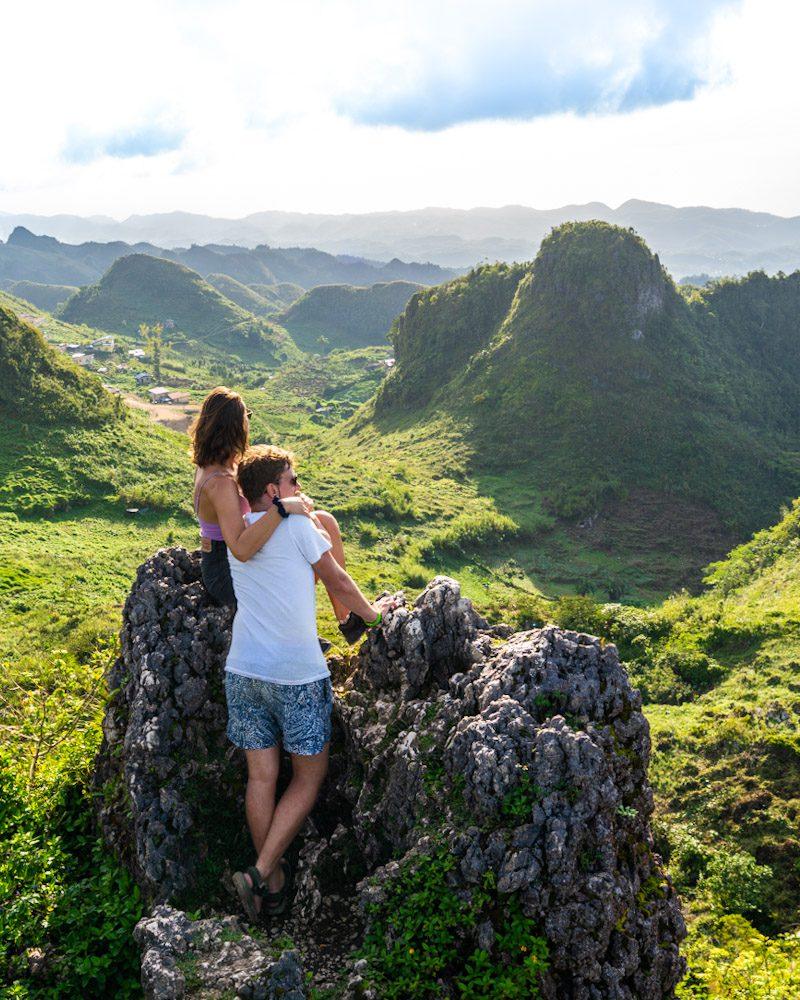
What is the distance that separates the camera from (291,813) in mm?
5105

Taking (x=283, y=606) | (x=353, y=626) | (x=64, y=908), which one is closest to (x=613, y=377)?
(x=353, y=626)

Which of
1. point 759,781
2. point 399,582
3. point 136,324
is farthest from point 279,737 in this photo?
point 136,324

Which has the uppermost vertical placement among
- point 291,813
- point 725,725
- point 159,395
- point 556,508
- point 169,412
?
point 159,395

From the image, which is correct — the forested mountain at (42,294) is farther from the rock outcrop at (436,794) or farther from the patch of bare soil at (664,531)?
the rock outcrop at (436,794)

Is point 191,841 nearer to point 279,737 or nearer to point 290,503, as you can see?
point 279,737

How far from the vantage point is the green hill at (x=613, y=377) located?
47.9 metres

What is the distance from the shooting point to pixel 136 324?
13238 centimetres

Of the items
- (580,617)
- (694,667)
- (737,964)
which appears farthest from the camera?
(580,617)

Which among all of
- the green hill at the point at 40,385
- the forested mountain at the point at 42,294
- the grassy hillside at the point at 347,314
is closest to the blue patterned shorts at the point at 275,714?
the green hill at the point at 40,385

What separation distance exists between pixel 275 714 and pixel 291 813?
0.79 meters

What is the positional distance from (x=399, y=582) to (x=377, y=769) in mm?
23856

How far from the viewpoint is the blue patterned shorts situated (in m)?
5.14

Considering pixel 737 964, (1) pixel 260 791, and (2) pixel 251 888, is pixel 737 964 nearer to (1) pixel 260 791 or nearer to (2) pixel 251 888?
(2) pixel 251 888

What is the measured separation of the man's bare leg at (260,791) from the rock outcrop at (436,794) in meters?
0.55
